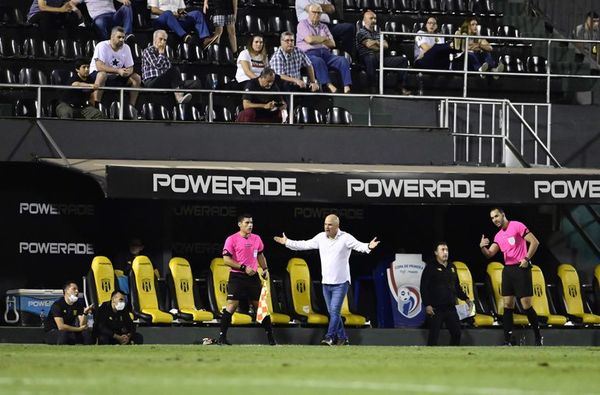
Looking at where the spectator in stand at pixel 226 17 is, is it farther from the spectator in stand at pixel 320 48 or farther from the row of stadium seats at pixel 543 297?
the row of stadium seats at pixel 543 297

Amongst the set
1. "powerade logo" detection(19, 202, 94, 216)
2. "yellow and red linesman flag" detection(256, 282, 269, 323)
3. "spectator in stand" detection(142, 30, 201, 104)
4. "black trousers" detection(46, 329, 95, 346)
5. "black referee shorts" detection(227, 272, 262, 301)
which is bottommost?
"black trousers" detection(46, 329, 95, 346)

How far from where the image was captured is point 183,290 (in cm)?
2120

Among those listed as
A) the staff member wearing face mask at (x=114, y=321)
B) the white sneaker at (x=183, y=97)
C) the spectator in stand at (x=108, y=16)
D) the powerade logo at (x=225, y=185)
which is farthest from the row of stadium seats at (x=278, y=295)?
the spectator in stand at (x=108, y=16)

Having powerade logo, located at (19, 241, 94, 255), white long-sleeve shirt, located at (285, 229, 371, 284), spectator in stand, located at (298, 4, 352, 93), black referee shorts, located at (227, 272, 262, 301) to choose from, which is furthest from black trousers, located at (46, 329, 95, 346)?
spectator in stand, located at (298, 4, 352, 93)

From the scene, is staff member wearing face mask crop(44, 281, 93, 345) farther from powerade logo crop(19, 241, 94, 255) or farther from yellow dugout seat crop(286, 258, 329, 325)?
yellow dugout seat crop(286, 258, 329, 325)

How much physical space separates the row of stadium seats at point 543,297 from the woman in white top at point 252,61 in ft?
13.5

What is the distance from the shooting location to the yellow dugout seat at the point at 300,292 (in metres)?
21.6

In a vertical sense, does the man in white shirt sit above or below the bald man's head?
below

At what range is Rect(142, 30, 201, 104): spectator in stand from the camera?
71.9ft

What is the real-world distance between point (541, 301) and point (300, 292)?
3.73m

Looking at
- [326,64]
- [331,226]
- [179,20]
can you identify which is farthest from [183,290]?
[179,20]

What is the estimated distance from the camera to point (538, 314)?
2248 centimetres

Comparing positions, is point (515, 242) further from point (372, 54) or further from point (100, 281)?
point (100, 281)

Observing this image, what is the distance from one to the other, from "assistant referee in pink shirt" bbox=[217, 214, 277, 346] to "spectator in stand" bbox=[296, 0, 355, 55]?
18.1 feet
